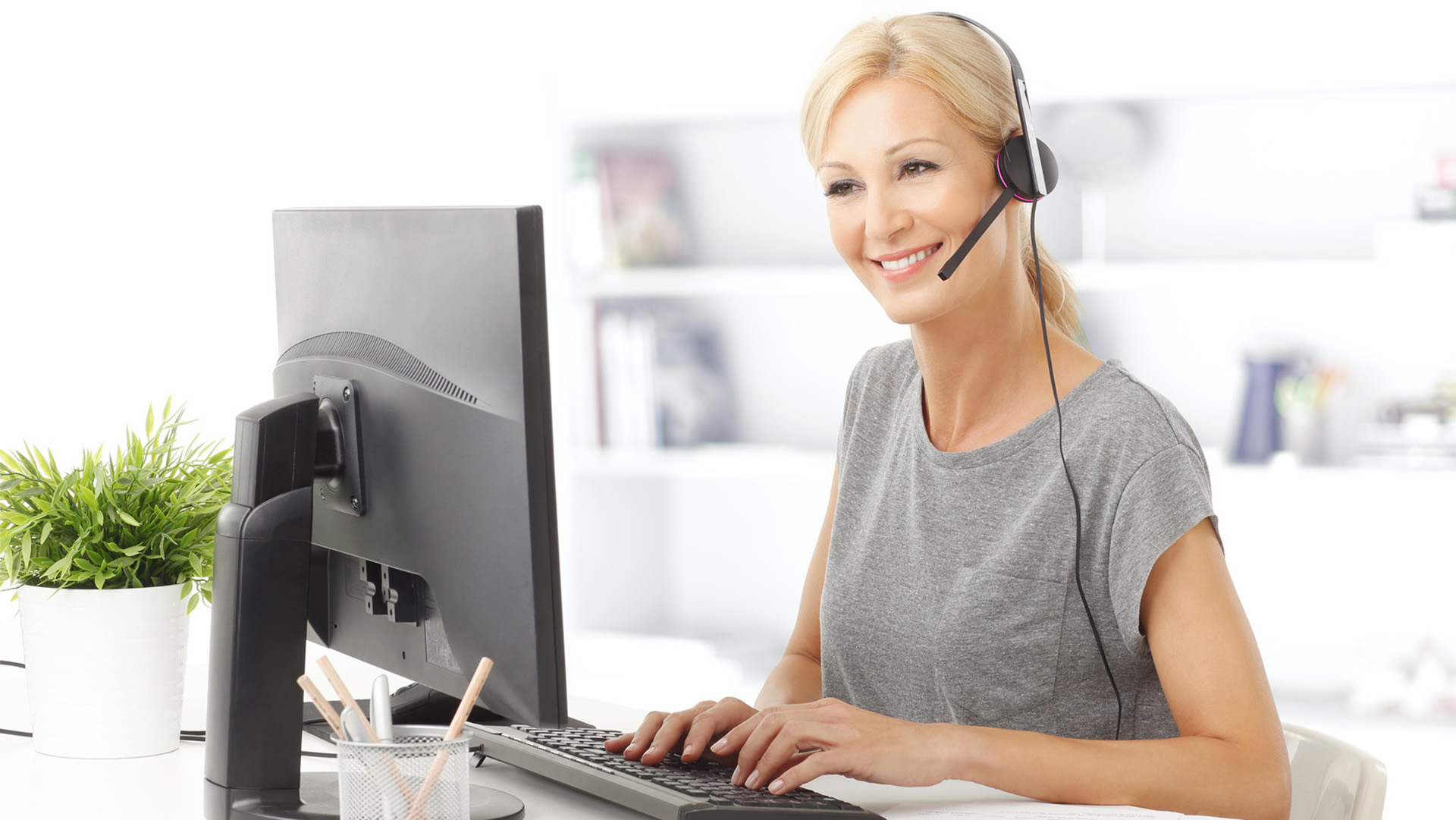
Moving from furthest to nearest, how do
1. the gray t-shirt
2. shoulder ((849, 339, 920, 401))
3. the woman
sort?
shoulder ((849, 339, 920, 401)) → the gray t-shirt → the woman

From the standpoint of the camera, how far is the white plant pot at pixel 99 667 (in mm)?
1115

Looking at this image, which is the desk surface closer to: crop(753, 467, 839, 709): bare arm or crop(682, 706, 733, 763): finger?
crop(682, 706, 733, 763): finger

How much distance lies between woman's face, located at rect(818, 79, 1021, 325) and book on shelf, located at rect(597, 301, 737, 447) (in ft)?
5.91

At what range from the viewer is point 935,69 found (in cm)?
130

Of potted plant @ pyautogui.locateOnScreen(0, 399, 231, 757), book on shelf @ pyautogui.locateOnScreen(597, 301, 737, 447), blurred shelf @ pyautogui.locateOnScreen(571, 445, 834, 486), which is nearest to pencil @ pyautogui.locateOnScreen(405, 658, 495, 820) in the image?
potted plant @ pyautogui.locateOnScreen(0, 399, 231, 757)

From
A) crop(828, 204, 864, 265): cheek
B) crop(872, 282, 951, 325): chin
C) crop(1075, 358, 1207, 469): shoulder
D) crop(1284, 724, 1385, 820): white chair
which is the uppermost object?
crop(828, 204, 864, 265): cheek

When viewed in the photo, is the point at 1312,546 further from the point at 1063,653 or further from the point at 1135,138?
the point at 1063,653

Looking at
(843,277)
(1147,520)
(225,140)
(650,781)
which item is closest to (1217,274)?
(843,277)

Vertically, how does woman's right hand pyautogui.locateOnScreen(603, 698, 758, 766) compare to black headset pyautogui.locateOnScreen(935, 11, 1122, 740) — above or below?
below

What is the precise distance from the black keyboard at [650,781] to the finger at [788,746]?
0.05 feet

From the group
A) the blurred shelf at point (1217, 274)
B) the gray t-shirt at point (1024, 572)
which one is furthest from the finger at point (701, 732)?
the blurred shelf at point (1217, 274)

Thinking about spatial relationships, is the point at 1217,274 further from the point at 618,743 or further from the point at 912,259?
the point at 618,743

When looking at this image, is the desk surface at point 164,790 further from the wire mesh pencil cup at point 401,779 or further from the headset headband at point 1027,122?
the headset headband at point 1027,122

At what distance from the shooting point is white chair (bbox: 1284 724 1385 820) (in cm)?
112
